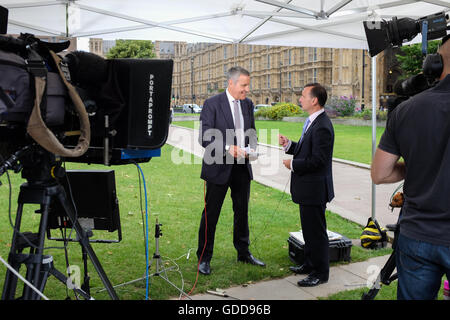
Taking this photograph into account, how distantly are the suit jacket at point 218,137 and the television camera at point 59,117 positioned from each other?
1.74 meters

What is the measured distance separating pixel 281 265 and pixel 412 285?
2.65 meters

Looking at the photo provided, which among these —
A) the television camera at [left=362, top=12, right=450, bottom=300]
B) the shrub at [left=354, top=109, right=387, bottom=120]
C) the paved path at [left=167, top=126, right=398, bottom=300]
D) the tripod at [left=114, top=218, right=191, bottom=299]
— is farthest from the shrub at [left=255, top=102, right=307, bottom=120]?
the television camera at [left=362, top=12, right=450, bottom=300]

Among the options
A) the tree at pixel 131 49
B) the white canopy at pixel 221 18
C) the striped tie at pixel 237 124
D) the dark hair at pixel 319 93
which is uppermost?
the tree at pixel 131 49

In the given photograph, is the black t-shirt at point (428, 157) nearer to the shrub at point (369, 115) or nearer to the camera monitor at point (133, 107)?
the camera monitor at point (133, 107)

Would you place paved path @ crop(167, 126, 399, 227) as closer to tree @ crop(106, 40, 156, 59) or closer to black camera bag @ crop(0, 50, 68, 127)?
black camera bag @ crop(0, 50, 68, 127)

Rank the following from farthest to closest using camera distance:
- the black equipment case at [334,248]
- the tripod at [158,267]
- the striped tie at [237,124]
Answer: the black equipment case at [334,248]
the striped tie at [237,124]
the tripod at [158,267]

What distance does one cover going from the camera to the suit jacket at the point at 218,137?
175 inches

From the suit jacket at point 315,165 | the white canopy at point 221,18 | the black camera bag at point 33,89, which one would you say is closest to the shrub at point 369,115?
the white canopy at point 221,18

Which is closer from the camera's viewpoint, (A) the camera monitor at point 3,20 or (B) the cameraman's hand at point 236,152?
(A) the camera monitor at point 3,20

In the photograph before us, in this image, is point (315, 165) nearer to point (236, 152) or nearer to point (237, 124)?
point (236, 152)
